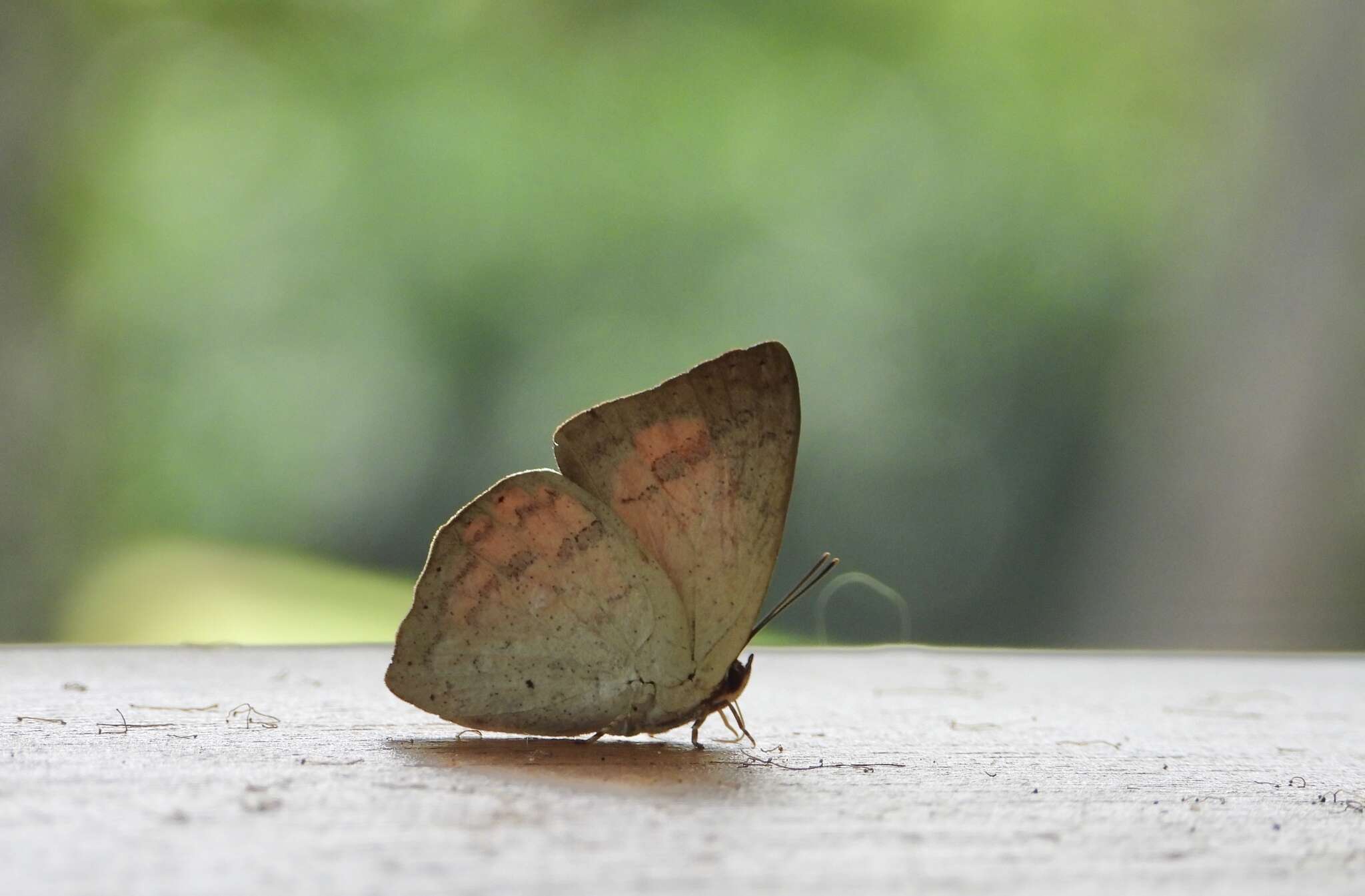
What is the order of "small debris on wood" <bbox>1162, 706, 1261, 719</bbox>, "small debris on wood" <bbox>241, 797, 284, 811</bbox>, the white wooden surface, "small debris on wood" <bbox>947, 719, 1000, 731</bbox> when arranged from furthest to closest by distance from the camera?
1. "small debris on wood" <bbox>1162, 706, 1261, 719</bbox>
2. "small debris on wood" <bbox>947, 719, 1000, 731</bbox>
3. "small debris on wood" <bbox>241, 797, 284, 811</bbox>
4. the white wooden surface

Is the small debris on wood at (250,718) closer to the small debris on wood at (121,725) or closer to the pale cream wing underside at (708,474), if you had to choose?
the small debris on wood at (121,725)

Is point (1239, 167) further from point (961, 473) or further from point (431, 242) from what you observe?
point (431, 242)

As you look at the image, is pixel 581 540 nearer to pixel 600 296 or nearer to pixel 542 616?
pixel 542 616

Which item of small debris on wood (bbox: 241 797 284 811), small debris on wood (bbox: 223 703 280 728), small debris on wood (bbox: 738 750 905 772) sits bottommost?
small debris on wood (bbox: 223 703 280 728)

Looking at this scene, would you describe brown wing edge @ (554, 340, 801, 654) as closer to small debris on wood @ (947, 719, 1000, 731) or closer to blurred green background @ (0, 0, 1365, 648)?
small debris on wood @ (947, 719, 1000, 731)

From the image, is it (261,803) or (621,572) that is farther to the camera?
(621,572)

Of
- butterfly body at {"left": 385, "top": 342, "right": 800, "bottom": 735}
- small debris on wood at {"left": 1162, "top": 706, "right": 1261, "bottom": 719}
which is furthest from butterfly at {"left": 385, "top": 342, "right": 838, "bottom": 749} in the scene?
small debris on wood at {"left": 1162, "top": 706, "right": 1261, "bottom": 719}

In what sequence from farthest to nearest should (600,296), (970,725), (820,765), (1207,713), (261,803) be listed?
(600,296), (1207,713), (970,725), (820,765), (261,803)

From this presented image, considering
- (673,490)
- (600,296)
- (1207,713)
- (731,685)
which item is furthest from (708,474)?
(600,296)
